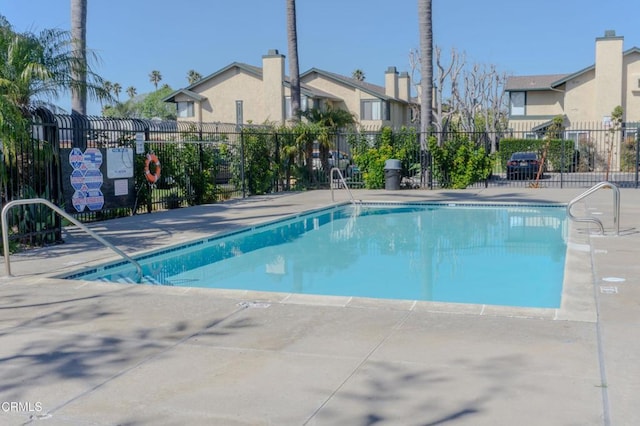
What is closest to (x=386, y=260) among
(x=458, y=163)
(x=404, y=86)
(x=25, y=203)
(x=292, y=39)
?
(x=25, y=203)

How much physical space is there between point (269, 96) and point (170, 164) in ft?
88.0

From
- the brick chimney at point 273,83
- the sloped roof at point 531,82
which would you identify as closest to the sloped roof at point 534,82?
the sloped roof at point 531,82

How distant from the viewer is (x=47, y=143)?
11984mm

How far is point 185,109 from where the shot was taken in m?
49.1

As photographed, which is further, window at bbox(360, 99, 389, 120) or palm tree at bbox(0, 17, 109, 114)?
window at bbox(360, 99, 389, 120)

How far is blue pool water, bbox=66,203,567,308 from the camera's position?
10.0m

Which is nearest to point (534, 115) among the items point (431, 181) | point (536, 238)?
point (431, 181)

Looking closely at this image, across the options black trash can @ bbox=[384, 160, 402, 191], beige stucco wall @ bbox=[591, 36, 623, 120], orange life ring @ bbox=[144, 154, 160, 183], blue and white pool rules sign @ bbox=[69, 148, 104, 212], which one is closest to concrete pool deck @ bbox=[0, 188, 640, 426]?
blue and white pool rules sign @ bbox=[69, 148, 104, 212]

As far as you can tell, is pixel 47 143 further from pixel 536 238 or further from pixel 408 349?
pixel 536 238

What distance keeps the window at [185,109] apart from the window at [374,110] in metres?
12.2

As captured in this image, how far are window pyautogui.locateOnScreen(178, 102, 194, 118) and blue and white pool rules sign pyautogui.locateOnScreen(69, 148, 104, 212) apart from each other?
110ft

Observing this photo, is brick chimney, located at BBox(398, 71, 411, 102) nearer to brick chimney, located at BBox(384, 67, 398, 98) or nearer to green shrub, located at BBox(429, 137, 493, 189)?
brick chimney, located at BBox(384, 67, 398, 98)
